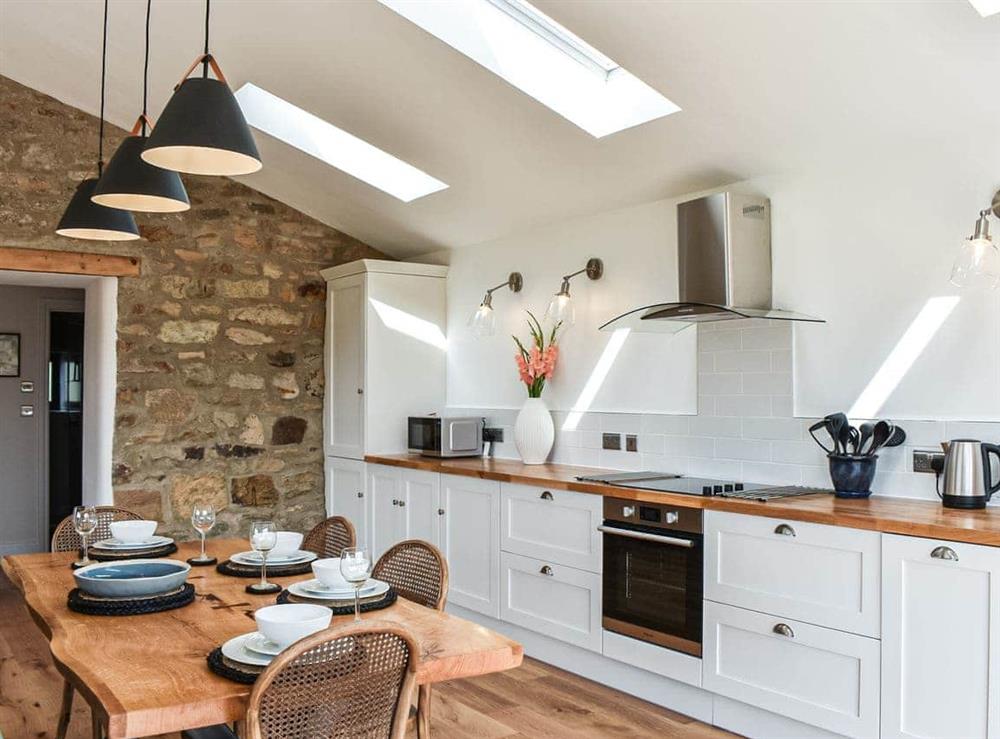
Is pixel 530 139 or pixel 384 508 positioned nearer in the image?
pixel 530 139

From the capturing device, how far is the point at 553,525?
4.18 metres

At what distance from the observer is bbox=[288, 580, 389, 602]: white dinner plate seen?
7.72 ft

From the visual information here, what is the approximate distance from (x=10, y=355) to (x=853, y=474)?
6.19m

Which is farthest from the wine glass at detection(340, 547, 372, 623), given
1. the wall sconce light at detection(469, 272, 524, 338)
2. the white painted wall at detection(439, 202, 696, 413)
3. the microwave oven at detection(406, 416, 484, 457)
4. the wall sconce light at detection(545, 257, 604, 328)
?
the wall sconce light at detection(469, 272, 524, 338)

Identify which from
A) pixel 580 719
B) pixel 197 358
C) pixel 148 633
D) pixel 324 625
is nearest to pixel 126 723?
pixel 324 625

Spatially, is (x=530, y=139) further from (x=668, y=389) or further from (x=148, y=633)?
(x=148, y=633)

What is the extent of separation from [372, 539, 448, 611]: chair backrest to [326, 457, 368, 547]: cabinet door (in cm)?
272

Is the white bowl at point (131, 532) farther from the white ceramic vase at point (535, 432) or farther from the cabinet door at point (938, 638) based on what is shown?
the cabinet door at point (938, 638)

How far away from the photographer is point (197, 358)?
5.71m

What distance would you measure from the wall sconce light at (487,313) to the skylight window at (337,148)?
0.66m

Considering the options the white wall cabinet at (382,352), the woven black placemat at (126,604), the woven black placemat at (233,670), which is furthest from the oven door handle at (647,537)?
the white wall cabinet at (382,352)

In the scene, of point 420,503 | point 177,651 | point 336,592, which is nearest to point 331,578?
point 336,592

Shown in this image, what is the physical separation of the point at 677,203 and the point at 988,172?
1419 mm

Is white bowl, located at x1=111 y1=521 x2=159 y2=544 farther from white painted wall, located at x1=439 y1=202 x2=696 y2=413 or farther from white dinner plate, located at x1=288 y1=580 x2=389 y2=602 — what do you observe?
white painted wall, located at x1=439 y1=202 x2=696 y2=413
